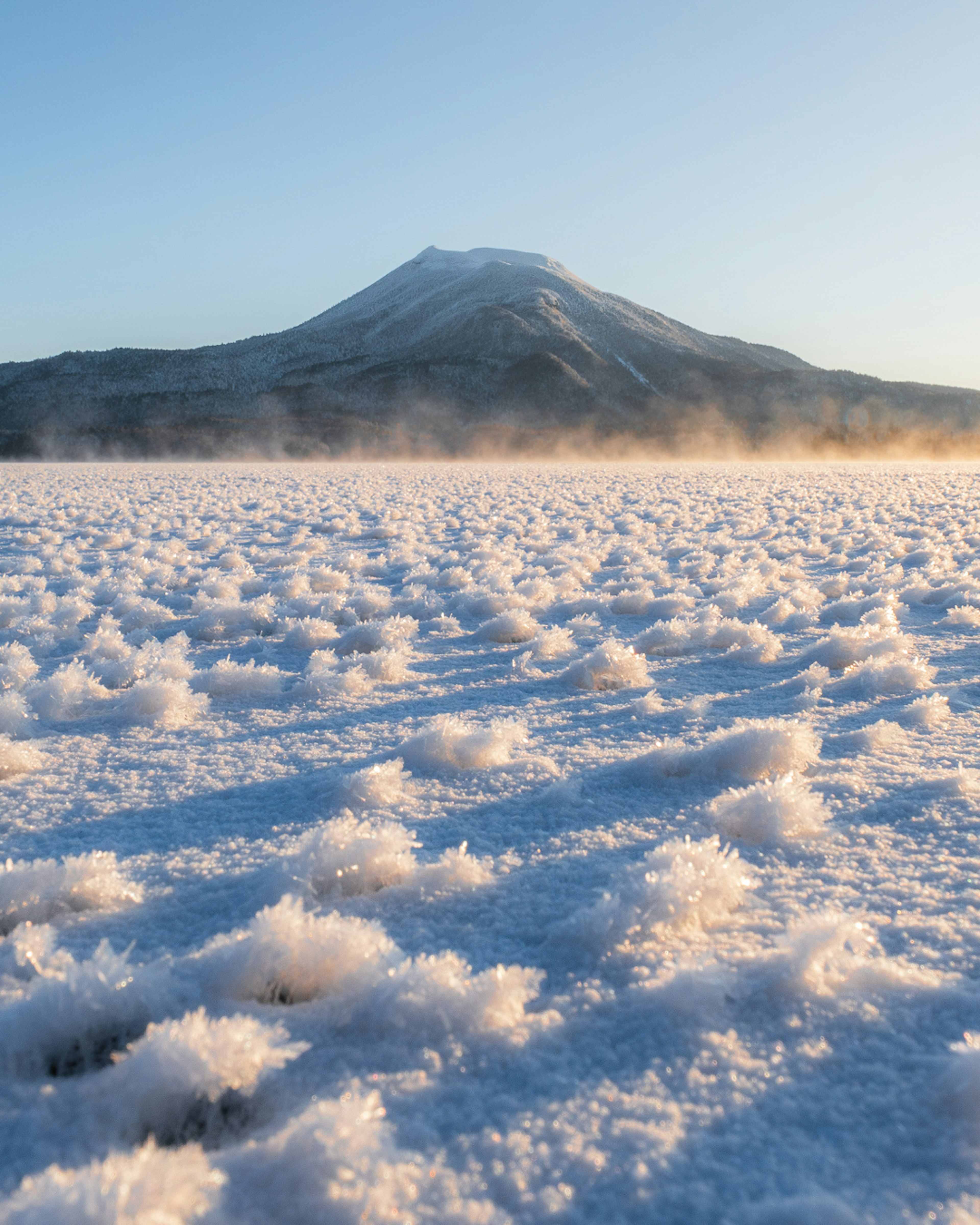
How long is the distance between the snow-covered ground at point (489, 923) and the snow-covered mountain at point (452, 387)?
123 ft

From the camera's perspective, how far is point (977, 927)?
1.54m

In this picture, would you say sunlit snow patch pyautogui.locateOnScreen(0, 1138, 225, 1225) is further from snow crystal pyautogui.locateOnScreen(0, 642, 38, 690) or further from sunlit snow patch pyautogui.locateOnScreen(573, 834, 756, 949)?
snow crystal pyautogui.locateOnScreen(0, 642, 38, 690)

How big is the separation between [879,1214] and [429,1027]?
25.5 inches

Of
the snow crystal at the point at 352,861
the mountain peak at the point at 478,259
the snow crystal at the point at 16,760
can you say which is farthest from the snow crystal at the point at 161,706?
the mountain peak at the point at 478,259

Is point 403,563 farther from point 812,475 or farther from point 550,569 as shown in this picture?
point 812,475

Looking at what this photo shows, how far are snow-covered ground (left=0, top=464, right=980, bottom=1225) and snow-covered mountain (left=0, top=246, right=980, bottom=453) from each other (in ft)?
123

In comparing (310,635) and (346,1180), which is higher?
(310,635)

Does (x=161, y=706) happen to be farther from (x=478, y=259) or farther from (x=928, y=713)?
(x=478, y=259)

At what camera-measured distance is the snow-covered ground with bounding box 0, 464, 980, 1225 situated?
1.00 m

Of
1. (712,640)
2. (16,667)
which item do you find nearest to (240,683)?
(16,667)

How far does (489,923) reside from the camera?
5.13ft

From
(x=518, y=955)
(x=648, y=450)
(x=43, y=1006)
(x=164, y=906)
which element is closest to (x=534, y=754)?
(x=518, y=955)

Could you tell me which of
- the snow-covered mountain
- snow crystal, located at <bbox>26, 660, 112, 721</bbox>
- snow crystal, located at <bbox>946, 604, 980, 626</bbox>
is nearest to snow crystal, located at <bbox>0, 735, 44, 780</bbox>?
snow crystal, located at <bbox>26, 660, 112, 721</bbox>

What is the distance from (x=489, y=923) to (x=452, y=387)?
64.8m
